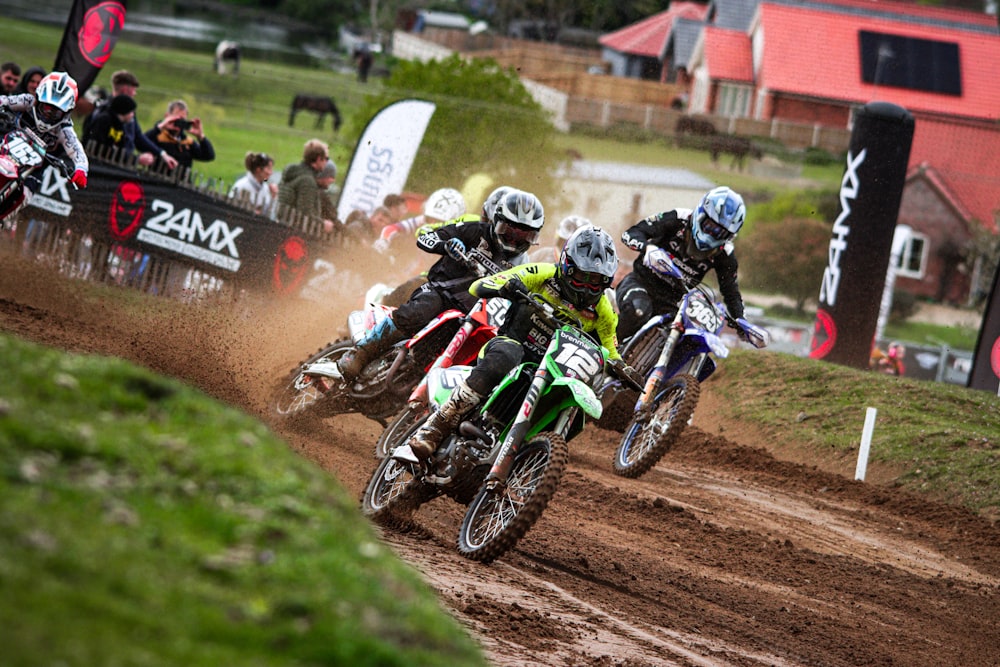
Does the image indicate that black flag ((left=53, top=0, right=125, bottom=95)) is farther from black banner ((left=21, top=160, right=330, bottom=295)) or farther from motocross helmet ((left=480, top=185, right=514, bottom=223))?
motocross helmet ((left=480, top=185, right=514, bottom=223))

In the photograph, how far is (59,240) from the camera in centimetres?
1443

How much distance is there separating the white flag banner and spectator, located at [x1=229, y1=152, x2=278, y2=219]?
189cm

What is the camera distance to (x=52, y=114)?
39.2ft

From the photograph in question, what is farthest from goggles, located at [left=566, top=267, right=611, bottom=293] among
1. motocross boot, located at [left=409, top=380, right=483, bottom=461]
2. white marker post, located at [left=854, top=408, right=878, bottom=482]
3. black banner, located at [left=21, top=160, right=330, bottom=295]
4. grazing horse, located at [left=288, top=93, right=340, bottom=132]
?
grazing horse, located at [left=288, top=93, right=340, bottom=132]

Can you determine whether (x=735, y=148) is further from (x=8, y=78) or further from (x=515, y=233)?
(x=515, y=233)

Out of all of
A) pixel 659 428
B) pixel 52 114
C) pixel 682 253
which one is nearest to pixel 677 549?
pixel 659 428

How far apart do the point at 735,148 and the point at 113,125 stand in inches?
715

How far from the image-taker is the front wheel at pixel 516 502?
6918 millimetres

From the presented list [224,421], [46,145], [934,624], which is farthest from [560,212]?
Answer: [224,421]

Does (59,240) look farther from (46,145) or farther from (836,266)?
(836,266)

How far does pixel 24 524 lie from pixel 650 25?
6900cm

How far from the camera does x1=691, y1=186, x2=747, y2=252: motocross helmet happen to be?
10.7 m

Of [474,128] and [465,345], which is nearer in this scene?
[465,345]

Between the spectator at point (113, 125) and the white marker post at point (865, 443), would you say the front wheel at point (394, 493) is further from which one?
the spectator at point (113, 125)
